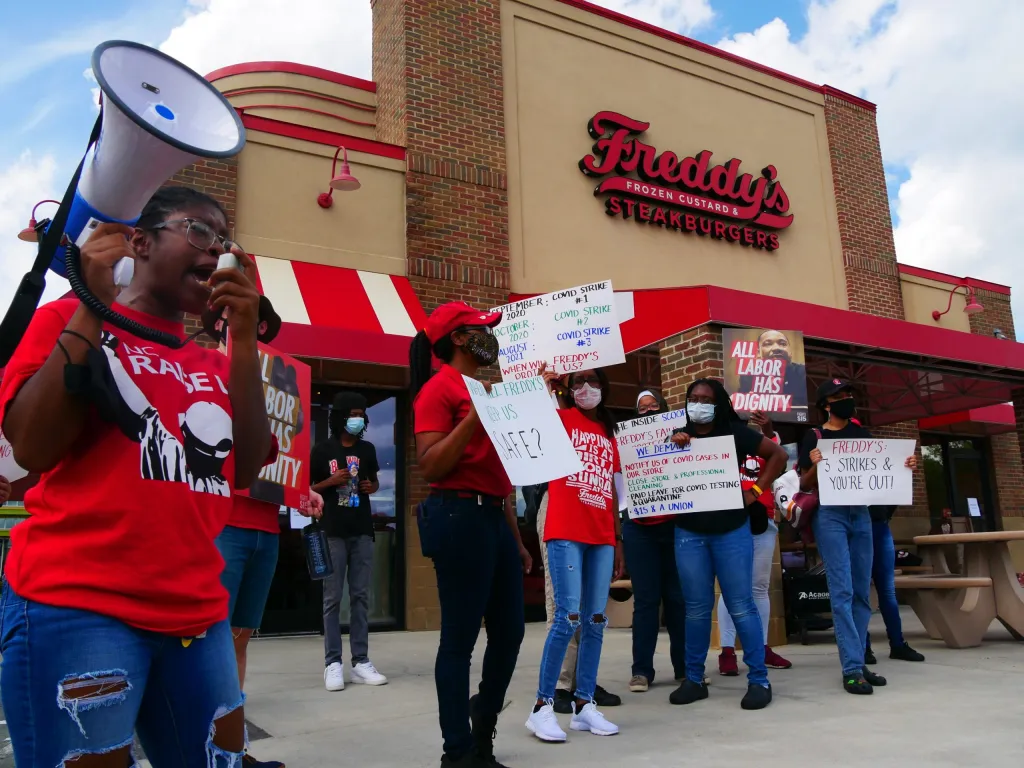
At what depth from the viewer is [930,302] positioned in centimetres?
1478

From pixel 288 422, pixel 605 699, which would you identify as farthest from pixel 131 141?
pixel 605 699

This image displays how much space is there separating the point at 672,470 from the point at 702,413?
433mm

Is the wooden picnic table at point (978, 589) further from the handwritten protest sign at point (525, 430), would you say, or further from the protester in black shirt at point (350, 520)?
the handwritten protest sign at point (525, 430)

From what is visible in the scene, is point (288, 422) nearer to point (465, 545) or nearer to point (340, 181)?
point (465, 545)

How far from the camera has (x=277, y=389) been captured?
419 cm

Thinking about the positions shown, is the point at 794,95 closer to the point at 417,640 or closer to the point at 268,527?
the point at 417,640

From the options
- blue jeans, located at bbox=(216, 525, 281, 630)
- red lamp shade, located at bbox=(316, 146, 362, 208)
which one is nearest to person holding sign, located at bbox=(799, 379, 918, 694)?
blue jeans, located at bbox=(216, 525, 281, 630)

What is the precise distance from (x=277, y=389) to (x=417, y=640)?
15.7ft

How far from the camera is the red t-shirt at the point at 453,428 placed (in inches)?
131

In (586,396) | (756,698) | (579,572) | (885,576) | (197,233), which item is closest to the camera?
(197,233)

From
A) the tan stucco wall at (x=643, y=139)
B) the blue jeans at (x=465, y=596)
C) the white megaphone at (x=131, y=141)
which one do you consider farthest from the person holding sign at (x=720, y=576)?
the tan stucco wall at (x=643, y=139)

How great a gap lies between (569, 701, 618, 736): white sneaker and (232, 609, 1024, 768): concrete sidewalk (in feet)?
0.23

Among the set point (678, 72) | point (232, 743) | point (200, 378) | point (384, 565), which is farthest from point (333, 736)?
point (678, 72)

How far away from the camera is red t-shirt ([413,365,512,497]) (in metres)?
3.32
